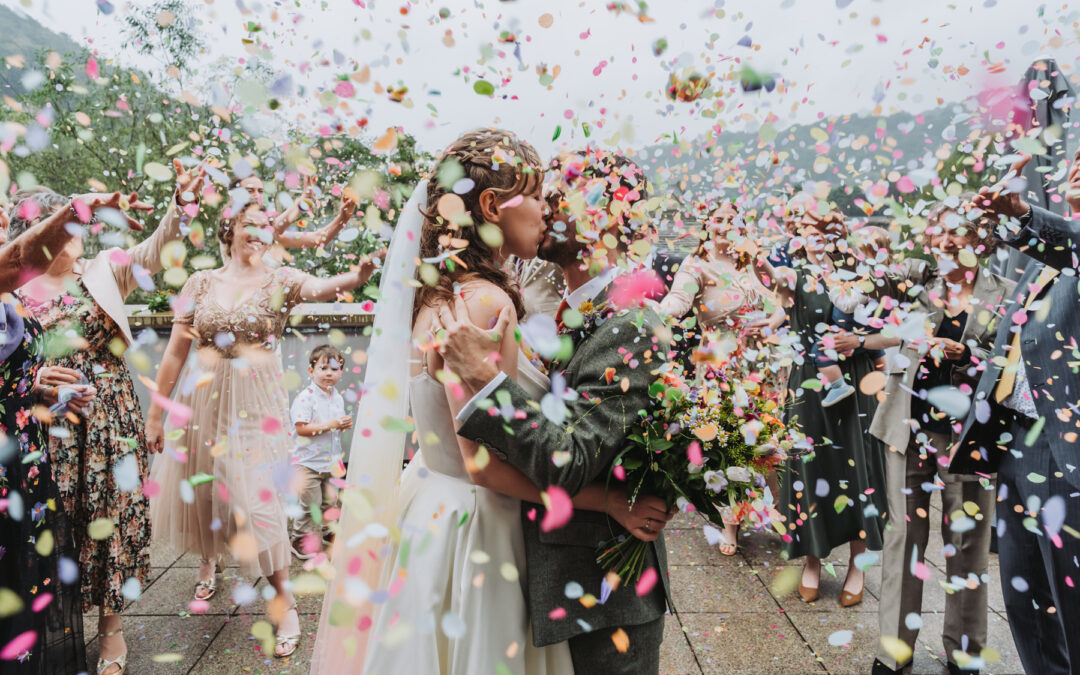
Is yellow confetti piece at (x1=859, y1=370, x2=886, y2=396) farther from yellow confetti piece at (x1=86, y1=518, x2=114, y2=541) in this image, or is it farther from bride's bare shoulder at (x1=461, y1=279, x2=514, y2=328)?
yellow confetti piece at (x1=86, y1=518, x2=114, y2=541)

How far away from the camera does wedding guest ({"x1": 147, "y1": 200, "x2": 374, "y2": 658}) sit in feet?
10.9

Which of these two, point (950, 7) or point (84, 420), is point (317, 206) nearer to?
point (84, 420)

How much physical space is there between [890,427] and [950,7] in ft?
6.75

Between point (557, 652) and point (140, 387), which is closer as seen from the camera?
point (557, 652)

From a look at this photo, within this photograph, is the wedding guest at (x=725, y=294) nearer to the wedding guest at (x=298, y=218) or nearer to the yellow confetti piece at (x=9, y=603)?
the wedding guest at (x=298, y=218)

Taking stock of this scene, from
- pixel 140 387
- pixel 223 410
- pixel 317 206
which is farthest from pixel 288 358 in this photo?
pixel 317 206

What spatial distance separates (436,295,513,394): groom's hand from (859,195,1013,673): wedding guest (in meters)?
2.29

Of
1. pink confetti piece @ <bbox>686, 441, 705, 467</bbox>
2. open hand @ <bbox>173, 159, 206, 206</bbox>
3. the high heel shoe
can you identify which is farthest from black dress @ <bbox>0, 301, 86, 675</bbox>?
the high heel shoe

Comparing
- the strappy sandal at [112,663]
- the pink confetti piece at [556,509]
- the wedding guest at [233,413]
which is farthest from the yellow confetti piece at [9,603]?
the pink confetti piece at [556,509]

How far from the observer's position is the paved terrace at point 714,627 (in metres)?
3.13

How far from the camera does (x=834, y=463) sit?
3.91 metres

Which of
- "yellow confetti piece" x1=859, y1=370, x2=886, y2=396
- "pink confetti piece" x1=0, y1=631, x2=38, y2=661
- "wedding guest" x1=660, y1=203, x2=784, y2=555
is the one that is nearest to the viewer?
"pink confetti piece" x1=0, y1=631, x2=38, y2=661

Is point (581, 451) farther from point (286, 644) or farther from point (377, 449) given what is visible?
point (286, 644)

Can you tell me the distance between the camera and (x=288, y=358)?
6.12 meters
